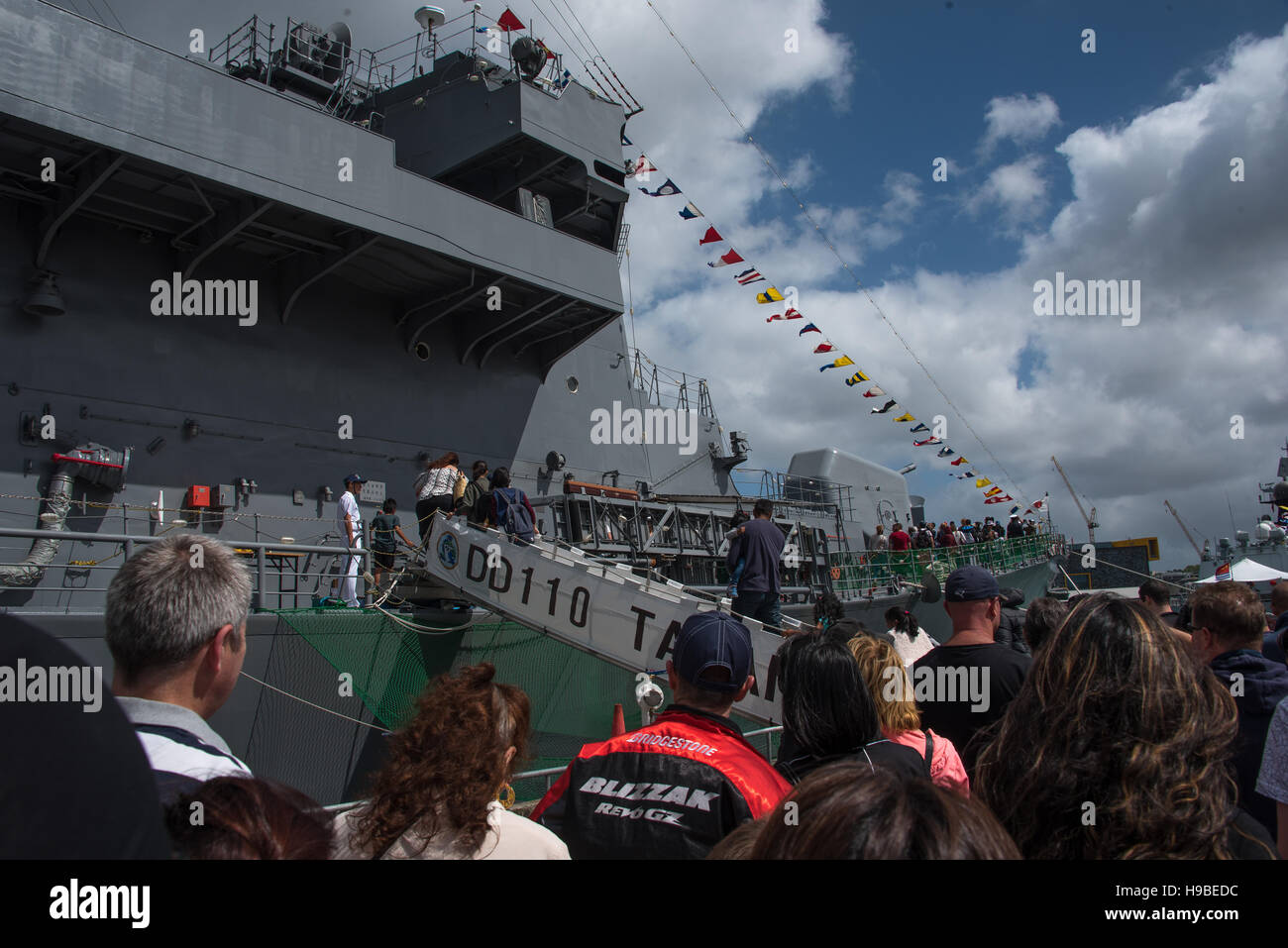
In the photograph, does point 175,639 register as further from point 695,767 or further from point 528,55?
point 528,55

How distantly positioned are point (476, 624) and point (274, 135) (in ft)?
17.7

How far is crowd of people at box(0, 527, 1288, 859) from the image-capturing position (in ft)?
2.68

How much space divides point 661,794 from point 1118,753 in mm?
942

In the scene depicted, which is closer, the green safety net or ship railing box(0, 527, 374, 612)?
ship railing box(0, 527, 374, 612)

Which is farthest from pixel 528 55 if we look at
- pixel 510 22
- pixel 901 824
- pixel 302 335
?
pixel 901 824

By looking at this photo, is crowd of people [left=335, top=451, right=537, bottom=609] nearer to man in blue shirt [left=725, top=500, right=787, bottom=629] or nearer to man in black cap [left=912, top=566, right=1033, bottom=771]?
man in blue shirt [left=725, top=500, right=787, bottom=629]

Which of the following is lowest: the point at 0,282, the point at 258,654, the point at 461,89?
the point at 258,654

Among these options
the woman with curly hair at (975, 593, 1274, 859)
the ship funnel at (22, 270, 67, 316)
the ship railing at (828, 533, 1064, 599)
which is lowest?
the ship railing at (828, 533, 1064, 599)

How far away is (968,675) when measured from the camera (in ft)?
9.60

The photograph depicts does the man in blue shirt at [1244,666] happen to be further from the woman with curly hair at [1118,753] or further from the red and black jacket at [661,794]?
the red and black jacket at [661,794]

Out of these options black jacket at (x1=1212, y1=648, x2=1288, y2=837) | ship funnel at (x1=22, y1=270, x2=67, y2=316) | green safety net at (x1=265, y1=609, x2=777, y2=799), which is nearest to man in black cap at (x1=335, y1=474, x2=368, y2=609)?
green safety net at (x1=265, y1=609, x2=777, y2=799)

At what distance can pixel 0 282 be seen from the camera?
7496 millimetres

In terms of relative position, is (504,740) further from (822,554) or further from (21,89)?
(822,554)
